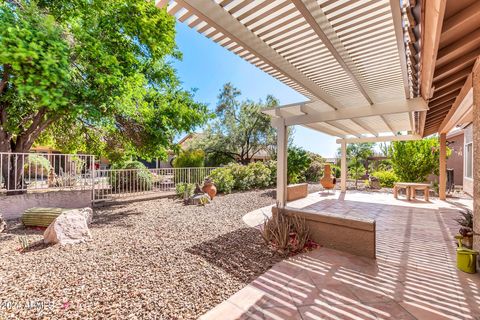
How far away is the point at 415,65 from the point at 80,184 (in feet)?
32.6

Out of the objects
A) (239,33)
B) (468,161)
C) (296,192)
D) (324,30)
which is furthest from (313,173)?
(239,33)

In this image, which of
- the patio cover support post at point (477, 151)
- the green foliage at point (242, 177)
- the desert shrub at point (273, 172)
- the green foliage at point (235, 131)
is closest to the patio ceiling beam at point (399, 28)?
the patio cover support post at point (477, 151)

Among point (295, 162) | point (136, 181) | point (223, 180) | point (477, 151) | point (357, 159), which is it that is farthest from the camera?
point (357, 159)

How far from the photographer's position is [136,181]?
32.6 ft

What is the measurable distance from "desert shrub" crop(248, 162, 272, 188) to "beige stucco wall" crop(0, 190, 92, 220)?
7.95 m

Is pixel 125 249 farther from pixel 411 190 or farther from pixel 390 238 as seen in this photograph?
pixel 411 190

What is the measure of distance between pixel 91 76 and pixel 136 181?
5223 millimetres

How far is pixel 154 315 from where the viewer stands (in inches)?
90.5

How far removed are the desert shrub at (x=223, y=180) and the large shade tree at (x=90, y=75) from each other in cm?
350

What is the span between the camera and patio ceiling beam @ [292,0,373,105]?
2551 mm

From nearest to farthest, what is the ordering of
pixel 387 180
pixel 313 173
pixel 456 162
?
A: pixel 387 180 → pixel 456 162 → pixel 313 173

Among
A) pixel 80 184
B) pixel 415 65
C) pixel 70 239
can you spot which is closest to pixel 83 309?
pixel 70 239

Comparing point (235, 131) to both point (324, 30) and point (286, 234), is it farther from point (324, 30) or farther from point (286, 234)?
point (324, 30)

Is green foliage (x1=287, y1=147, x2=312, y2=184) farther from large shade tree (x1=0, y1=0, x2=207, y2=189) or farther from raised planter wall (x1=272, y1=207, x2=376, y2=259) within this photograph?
raised planter wall (x1=272, y1=207, x2=376, y2=259)
